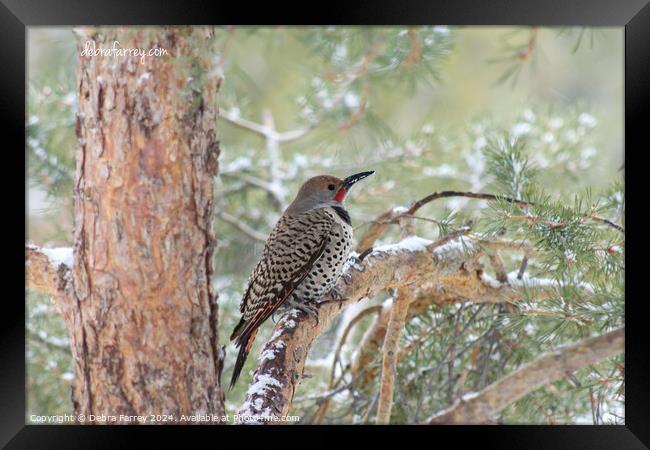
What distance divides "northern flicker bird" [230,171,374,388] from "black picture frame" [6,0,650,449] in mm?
334

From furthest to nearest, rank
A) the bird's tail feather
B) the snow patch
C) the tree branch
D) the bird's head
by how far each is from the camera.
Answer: the bird's head
the snow patch
the bird's tail feather
the tree branch

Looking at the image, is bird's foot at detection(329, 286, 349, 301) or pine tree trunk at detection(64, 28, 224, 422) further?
bird's foot at detection(329, 286, 349, 301)

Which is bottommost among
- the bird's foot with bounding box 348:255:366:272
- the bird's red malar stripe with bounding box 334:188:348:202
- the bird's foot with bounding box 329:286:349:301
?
the bird's foot with bounding box 329:286:349:301

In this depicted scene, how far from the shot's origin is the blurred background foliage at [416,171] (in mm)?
1844

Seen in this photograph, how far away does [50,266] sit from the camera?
1.92 metres

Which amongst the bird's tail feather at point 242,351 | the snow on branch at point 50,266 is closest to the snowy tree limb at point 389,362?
the bird's tail feather at point 242,351

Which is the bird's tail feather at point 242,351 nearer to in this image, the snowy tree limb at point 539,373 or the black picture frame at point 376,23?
the black picture frame at point 376,23

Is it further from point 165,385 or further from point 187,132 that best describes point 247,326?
point 187,132

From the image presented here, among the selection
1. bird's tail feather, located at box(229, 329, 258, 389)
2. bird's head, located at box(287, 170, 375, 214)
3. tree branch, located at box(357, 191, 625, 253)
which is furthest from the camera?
bird's head, located at box(287, 170, 375, 214)

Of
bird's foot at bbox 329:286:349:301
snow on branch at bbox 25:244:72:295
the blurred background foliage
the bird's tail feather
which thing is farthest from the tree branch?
snow on branch at bbox 25:244:72:295

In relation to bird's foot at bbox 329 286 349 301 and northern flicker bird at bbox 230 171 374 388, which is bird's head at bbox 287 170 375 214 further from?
bird's foot at bbox 329 286 349 301

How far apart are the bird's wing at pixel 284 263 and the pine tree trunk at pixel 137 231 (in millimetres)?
178

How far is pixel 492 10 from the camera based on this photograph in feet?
5.65

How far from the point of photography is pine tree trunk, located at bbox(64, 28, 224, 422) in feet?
6.03
